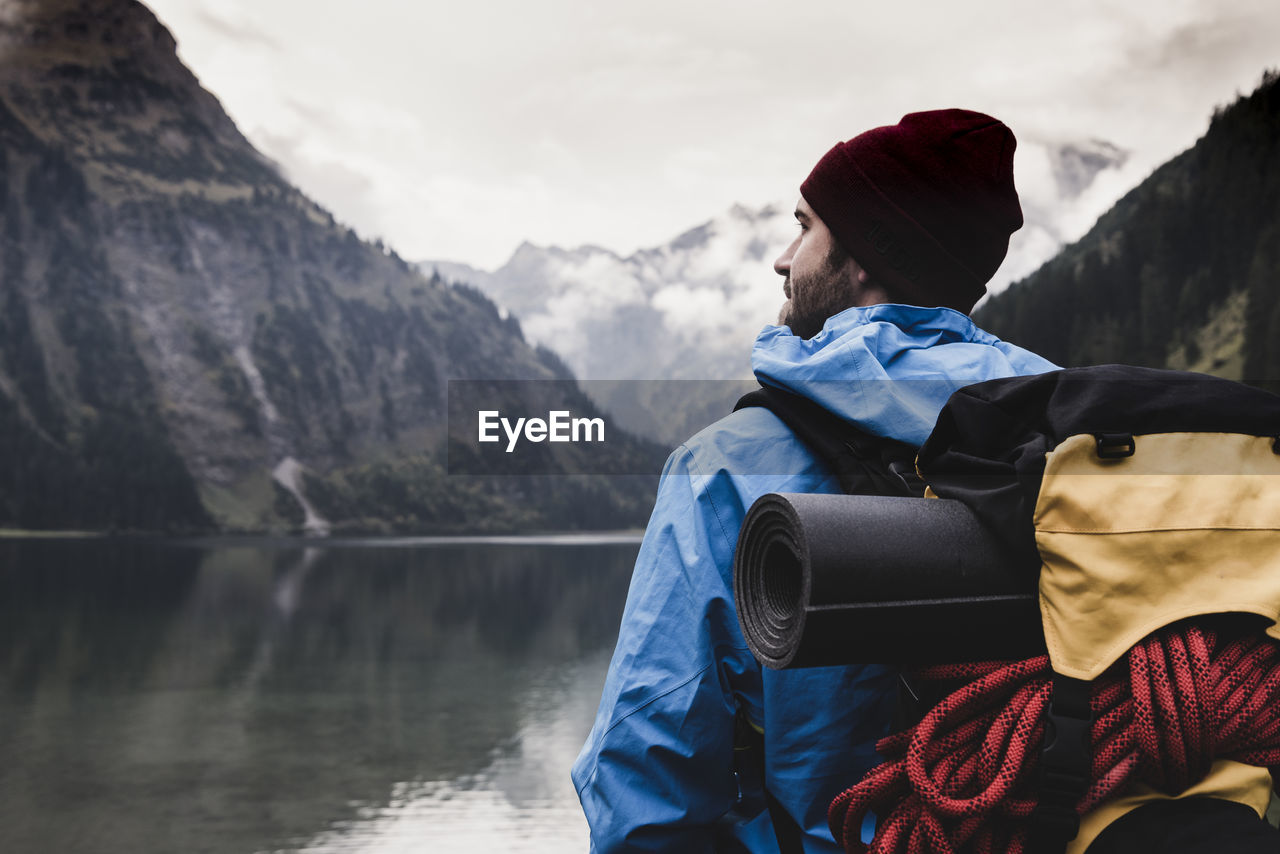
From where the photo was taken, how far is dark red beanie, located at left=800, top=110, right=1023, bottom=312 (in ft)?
6.77

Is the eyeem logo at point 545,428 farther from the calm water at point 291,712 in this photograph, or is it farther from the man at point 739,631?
the calm water at point 291,712

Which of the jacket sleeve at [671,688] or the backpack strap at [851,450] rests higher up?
the backpack strap at [851,450]

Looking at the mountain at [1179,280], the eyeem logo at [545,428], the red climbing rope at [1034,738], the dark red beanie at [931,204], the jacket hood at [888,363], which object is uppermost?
the mountain at [1179,280]

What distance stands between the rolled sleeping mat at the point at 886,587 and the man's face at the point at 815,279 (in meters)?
0.80

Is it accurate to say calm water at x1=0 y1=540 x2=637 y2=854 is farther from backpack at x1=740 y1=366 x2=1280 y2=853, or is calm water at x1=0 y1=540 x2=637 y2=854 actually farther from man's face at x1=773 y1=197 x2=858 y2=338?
backpack at x1=740 y1=366 x2=1280 y2=853

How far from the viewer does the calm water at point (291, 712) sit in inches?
1395

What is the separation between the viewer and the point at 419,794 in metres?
39.1

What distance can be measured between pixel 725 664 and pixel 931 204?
41.3 inches

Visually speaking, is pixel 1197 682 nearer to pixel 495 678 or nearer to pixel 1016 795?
pixel 1016 795

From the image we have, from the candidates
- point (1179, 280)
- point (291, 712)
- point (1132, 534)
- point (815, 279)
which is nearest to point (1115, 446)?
point (1132, 534)

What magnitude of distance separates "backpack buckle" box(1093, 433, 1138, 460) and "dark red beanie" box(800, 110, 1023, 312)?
786 mm

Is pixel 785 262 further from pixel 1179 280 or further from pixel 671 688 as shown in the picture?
pixel 1179 280

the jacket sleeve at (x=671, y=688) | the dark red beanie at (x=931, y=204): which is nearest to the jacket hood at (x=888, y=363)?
the dark red beanie at (x=931, y=204)

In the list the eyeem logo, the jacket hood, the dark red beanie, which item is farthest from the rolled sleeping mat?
the eyeem logo
